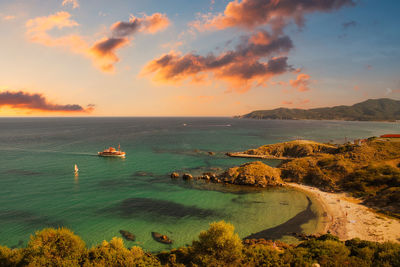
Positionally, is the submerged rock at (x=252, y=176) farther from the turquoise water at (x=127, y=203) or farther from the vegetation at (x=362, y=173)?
the vegetation at (x=362, y=173)

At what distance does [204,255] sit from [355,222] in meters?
31.3

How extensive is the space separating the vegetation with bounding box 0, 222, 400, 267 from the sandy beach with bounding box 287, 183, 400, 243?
35.4 feet

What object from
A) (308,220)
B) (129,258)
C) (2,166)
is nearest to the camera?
(129,258)

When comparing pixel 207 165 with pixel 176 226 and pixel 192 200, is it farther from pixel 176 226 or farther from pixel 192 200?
pixel 176 226

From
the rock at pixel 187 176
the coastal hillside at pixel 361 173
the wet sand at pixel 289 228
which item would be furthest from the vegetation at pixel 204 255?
the rock at pixel 187 176

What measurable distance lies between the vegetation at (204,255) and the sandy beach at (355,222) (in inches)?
425

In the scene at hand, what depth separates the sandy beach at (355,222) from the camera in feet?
106

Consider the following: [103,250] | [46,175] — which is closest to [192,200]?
[103,250]

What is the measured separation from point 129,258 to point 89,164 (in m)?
67.6

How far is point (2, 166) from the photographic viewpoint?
235ft

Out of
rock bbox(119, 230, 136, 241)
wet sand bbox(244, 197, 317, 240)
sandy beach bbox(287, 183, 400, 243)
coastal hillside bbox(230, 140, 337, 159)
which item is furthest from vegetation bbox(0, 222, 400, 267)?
coastal hillside bbox(230, 140, 337, 159)

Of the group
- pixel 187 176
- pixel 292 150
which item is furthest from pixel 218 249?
pixel 292 150

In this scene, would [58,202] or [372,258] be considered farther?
[58,202]

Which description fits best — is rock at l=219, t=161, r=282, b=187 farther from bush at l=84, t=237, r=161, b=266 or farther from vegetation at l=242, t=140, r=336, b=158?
bush at l=84, t=237, r=161, b=266
